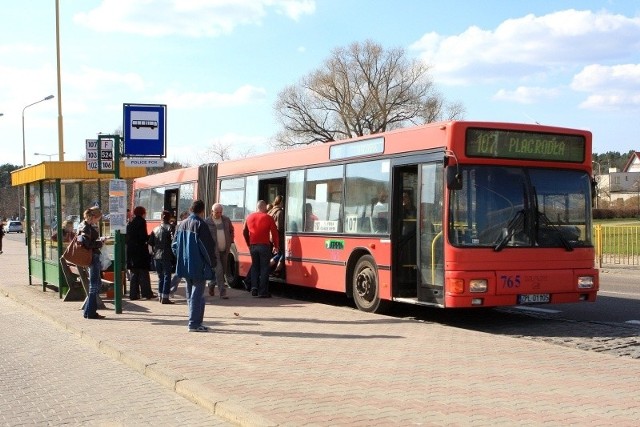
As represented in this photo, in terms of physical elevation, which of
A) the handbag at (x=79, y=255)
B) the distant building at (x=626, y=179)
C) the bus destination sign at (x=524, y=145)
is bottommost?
the handbag at (x=79, y=255)

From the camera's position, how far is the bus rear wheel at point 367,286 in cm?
1316

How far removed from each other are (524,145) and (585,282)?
2197mm

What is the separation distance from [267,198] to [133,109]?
5.21 metres

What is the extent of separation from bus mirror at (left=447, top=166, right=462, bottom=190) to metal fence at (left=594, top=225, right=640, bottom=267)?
51.5 feet

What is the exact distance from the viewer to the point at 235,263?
61.5 feet

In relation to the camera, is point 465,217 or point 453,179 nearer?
point 453,179

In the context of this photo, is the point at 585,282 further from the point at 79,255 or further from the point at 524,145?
the point at 79,255

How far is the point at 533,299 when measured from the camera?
11680 millimetres

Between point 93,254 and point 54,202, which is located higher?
point 54,202

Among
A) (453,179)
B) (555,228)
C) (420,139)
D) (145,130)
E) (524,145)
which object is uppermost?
(145,130)

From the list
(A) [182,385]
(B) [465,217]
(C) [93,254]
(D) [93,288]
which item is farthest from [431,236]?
(C) [93,254]

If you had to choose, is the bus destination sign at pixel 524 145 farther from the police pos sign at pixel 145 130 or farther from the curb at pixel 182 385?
the curb at pixel 182 385

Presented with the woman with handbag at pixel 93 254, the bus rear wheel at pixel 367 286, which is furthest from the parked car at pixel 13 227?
the bus rear wheel at pixel 367 286

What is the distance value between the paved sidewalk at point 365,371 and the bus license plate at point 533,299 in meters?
1.29
